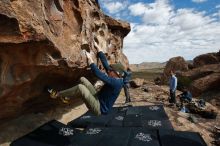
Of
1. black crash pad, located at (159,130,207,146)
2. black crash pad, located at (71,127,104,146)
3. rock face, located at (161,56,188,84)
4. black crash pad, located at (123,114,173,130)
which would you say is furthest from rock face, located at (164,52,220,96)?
black crash pad, located at (71,127,104,146)

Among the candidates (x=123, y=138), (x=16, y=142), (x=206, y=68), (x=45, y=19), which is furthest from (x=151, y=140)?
(x=206, y=68)

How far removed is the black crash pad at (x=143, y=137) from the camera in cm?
806

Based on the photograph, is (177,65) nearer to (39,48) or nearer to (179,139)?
(179,139)

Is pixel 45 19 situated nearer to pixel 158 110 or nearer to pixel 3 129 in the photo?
pixel 3 129

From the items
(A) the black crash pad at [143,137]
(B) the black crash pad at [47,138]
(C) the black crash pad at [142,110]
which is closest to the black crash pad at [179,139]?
(A) the black crash pad at [143,137]

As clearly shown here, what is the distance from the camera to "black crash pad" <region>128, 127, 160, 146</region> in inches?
317

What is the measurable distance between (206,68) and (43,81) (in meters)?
24.2

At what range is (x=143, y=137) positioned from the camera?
8.47m

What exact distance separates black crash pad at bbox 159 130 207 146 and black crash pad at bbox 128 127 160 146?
0.72 feet

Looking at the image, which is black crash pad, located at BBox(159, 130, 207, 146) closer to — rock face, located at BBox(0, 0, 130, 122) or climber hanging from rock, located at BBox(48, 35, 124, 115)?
climber hanging from rock, located at BBox(48, 35, 124, 115)

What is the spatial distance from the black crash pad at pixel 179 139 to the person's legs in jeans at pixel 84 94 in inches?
90.9

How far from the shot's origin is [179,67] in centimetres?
3950

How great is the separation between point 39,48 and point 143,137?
4.20 m

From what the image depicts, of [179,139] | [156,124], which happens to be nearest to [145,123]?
[156,124]
